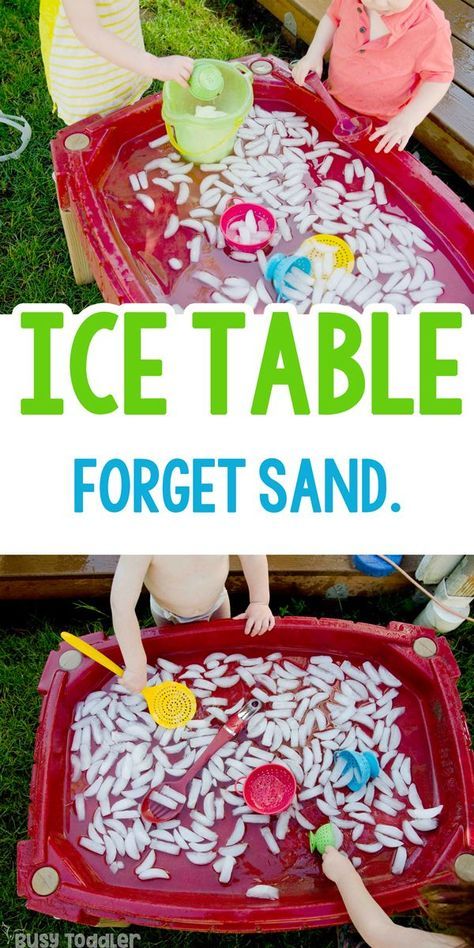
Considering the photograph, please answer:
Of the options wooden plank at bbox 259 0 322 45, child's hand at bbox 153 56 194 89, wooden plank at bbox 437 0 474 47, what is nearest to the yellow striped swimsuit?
child's hand at bbox 153 56 194 89

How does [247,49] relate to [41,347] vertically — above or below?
above

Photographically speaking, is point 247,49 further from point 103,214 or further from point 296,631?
point 296,631

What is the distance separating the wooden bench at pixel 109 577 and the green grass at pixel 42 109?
1033 mm

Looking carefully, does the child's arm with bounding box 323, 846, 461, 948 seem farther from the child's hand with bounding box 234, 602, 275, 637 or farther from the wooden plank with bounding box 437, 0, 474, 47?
the wooden plank with bounding box 437, 0, 474, 47

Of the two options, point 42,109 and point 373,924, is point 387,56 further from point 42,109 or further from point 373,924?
point 373,924

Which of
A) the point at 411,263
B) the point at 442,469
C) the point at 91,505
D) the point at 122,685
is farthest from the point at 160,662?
the point at 411,263

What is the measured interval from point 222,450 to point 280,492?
192 millimetres

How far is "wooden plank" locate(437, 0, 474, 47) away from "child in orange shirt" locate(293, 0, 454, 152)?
0.91 metres

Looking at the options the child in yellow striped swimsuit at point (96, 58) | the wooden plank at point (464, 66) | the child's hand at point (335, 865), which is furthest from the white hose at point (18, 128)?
the child's hand at point (335, 865)

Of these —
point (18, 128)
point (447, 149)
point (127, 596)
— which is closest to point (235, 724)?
point (127, 596)

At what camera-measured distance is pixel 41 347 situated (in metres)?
2.60

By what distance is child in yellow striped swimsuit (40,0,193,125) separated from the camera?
7.48 feet

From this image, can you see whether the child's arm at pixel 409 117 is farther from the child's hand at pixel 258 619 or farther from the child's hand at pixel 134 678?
the child's hand at pixel 134 678

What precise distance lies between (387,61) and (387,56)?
1cm
